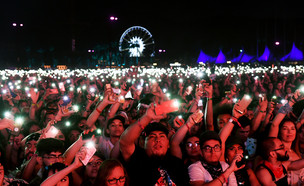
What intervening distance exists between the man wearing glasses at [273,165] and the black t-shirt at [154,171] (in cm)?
95

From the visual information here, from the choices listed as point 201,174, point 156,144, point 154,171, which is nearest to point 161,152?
point 156,144

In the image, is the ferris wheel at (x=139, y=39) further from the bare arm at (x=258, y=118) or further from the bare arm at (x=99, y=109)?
the bare arm at (x=99, y=109)

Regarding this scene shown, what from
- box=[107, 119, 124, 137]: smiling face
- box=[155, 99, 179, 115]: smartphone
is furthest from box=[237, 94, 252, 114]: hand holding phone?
box=[107, 119, 124, 137]: smiling face

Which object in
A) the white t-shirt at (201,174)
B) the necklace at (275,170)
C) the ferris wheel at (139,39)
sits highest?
the ferris wheel at (139,39)

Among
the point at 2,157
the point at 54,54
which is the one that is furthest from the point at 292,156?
the point at 54,54

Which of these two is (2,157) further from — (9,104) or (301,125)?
(9,104)

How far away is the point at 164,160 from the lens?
3562 mm

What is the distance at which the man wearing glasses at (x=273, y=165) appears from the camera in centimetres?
397

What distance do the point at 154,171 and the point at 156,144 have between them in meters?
0.31

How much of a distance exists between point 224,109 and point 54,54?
52.3 metres

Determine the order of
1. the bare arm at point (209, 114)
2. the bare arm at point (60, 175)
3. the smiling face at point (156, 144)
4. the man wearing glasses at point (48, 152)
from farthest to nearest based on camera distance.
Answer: the bare arm at point (209, 114), the man wearing glasses at point (48, 152), the smiling face at point (156, 144), the bare arm at point (60, 175)

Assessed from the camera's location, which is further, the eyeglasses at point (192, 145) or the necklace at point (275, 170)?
the eyeglasses at point (192, 145)

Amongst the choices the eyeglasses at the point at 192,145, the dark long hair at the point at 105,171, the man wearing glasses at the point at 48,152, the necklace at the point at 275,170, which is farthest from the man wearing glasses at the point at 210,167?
the man wearing glasses at the point at 48,152

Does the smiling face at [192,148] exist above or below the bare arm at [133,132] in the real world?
below
